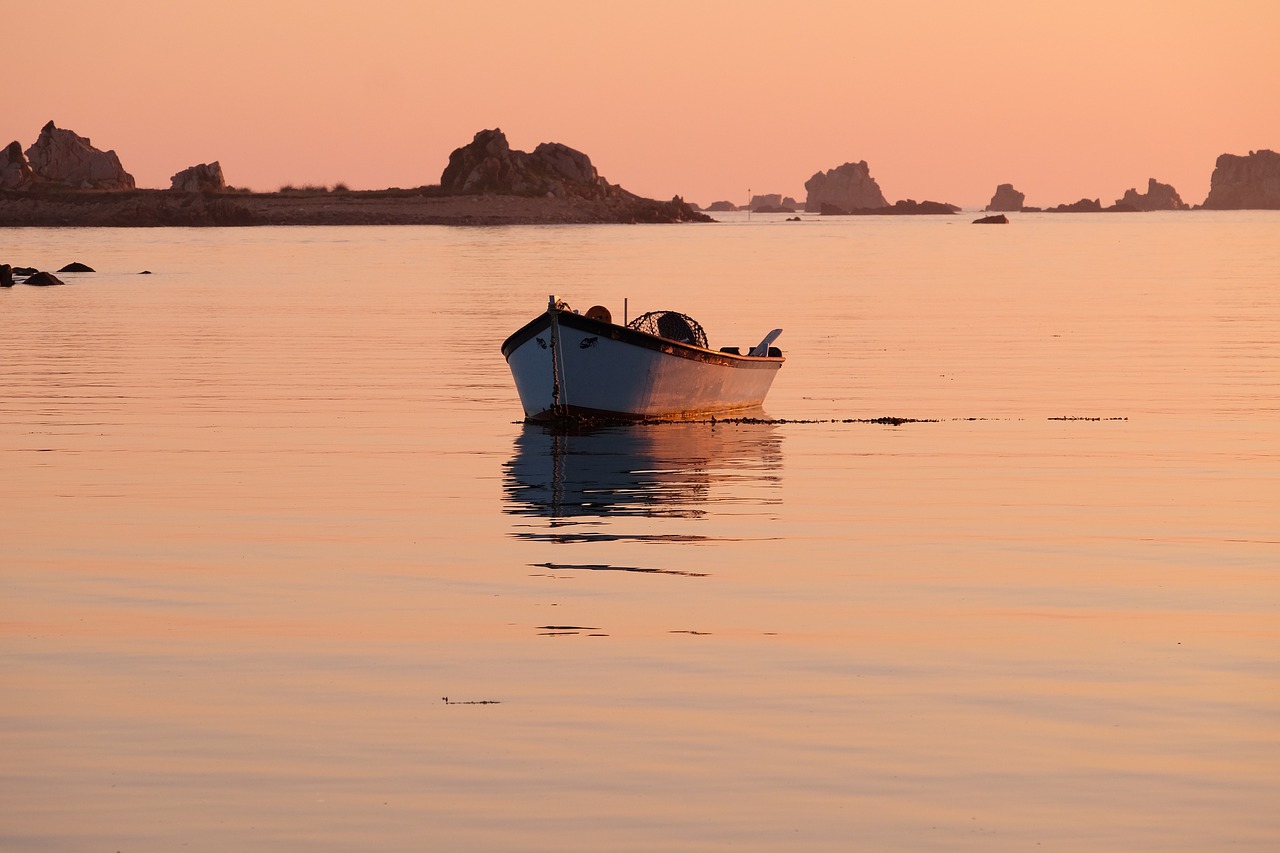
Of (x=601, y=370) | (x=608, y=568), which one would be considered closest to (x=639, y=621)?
(x=608, y=568)

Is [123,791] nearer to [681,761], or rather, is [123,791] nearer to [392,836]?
[392,836]

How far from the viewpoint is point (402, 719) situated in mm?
12852

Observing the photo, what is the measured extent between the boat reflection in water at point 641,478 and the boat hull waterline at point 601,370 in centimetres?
43

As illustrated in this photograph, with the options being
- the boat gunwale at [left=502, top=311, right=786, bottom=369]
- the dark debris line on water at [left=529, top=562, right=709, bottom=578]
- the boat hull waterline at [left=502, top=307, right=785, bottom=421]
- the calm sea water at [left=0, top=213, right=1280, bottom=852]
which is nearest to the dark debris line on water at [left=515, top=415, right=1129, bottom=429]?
the boat hull waterline at [left=502, top=307, right=785, bottom=421]

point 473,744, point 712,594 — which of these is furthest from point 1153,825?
point 712,594

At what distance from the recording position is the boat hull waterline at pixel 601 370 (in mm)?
32812

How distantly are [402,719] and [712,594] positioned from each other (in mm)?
5336

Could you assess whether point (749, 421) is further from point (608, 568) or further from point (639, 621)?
point (639, 621)

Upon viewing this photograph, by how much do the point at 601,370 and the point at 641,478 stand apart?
660 cm

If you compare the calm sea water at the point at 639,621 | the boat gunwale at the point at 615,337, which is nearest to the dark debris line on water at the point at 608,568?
the calm sea water at the point at 639,621

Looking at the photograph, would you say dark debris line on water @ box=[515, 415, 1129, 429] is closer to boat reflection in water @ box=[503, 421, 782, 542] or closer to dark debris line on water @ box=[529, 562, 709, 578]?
boat reflection in water @ box=[503, 421, 782, 542]

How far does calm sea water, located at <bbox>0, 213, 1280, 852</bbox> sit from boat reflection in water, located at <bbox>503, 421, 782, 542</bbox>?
5.1 inches

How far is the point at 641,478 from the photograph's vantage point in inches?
1069

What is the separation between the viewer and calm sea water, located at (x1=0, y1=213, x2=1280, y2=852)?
1097cm
